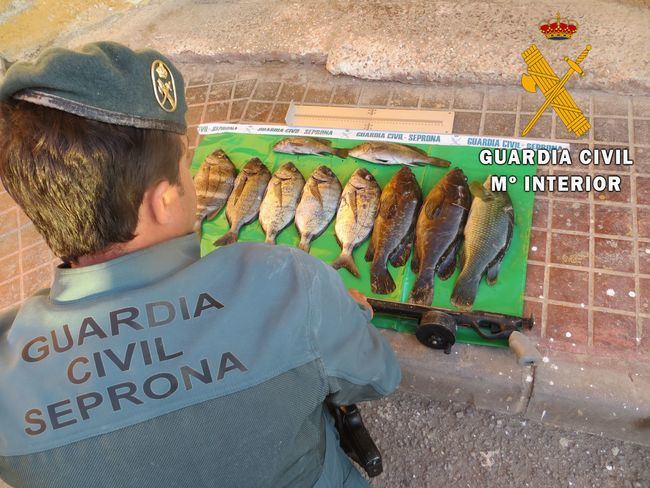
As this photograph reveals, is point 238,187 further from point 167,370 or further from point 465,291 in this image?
point 167,370

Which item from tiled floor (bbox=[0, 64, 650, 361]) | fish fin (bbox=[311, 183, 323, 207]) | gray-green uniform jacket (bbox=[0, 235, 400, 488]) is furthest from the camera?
fish fin (bbox=[311, 183, 323, 207])

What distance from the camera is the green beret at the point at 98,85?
1.33m

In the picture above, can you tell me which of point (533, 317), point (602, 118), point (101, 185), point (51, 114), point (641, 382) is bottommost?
point (641, 382)

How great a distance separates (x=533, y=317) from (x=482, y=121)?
139cm

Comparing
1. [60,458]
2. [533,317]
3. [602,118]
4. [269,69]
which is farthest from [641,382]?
[269,69]

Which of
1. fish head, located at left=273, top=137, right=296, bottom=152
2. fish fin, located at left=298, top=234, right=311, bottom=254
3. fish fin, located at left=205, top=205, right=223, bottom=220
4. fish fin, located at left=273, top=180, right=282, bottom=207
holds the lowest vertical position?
fish fin, located at left=298, top=234, right=311, bottom=254

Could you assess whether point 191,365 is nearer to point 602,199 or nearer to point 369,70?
point 602,199

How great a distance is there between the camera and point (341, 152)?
3.34 metres

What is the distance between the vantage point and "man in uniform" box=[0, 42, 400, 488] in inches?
50.6

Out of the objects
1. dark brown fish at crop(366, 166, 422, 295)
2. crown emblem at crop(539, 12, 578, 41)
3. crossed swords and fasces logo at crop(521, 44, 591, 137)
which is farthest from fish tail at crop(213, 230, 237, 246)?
crown emblem at crop(539, 12, 578, 41)

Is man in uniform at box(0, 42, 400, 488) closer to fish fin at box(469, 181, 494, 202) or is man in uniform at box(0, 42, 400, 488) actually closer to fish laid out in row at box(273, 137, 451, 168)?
fish fin at box(469, 181, 494, 202)

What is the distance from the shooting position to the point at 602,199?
2861 mm

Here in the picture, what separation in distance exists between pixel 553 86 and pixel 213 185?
89.3 inches

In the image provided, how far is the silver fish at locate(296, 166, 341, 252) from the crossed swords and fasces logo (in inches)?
48.5
